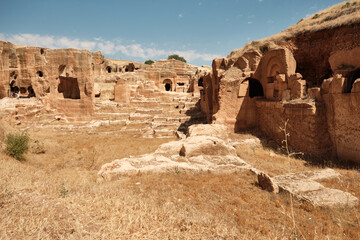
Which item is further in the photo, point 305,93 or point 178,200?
point 305,93

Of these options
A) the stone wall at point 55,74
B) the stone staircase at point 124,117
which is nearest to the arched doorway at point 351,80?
the stone staircase at point 124,117

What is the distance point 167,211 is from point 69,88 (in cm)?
1671

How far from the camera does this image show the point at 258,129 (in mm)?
9633

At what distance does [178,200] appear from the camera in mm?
3508

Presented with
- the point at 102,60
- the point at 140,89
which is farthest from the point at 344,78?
the point at 102,60

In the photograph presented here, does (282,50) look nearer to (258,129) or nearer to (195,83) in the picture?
(258,129)

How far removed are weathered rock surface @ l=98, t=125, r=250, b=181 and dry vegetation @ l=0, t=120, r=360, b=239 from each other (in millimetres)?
240

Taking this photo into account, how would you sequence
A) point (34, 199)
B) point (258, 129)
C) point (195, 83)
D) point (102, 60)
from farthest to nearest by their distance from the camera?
point (102, 60) < point (195, 83) < point (258, 129) < point (34, 199)

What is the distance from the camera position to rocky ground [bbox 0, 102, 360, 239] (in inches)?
86.0

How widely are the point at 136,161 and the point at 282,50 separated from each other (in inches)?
314

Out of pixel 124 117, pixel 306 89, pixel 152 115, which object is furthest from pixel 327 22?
pixel 124 117

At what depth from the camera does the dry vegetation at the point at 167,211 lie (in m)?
2.11

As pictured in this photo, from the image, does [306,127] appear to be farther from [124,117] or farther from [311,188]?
[124,117]

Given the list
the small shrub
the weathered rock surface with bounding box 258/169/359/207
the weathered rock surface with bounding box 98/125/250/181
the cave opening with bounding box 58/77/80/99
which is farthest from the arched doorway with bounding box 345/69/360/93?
the cave opening with bounding box 58/77/80/99
